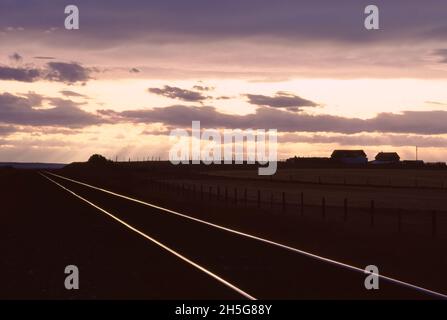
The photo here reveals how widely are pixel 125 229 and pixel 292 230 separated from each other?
19.4ft

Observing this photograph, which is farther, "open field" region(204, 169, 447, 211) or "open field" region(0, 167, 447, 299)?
"open field" region(204, 169, 447, 211)

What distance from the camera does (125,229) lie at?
2806 centimetres

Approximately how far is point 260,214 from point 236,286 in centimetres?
2410

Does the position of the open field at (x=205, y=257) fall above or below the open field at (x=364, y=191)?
above

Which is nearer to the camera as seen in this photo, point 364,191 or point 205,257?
point 205,257

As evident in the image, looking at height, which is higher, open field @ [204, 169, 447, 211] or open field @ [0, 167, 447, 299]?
open field @ [0, 167, 447, 299]

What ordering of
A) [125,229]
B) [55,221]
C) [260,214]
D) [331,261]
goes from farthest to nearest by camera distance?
[260,214]
[55,221]
[125,229]
[331,261]

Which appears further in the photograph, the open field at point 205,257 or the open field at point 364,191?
the open field at point 364,191

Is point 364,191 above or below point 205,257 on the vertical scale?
below
